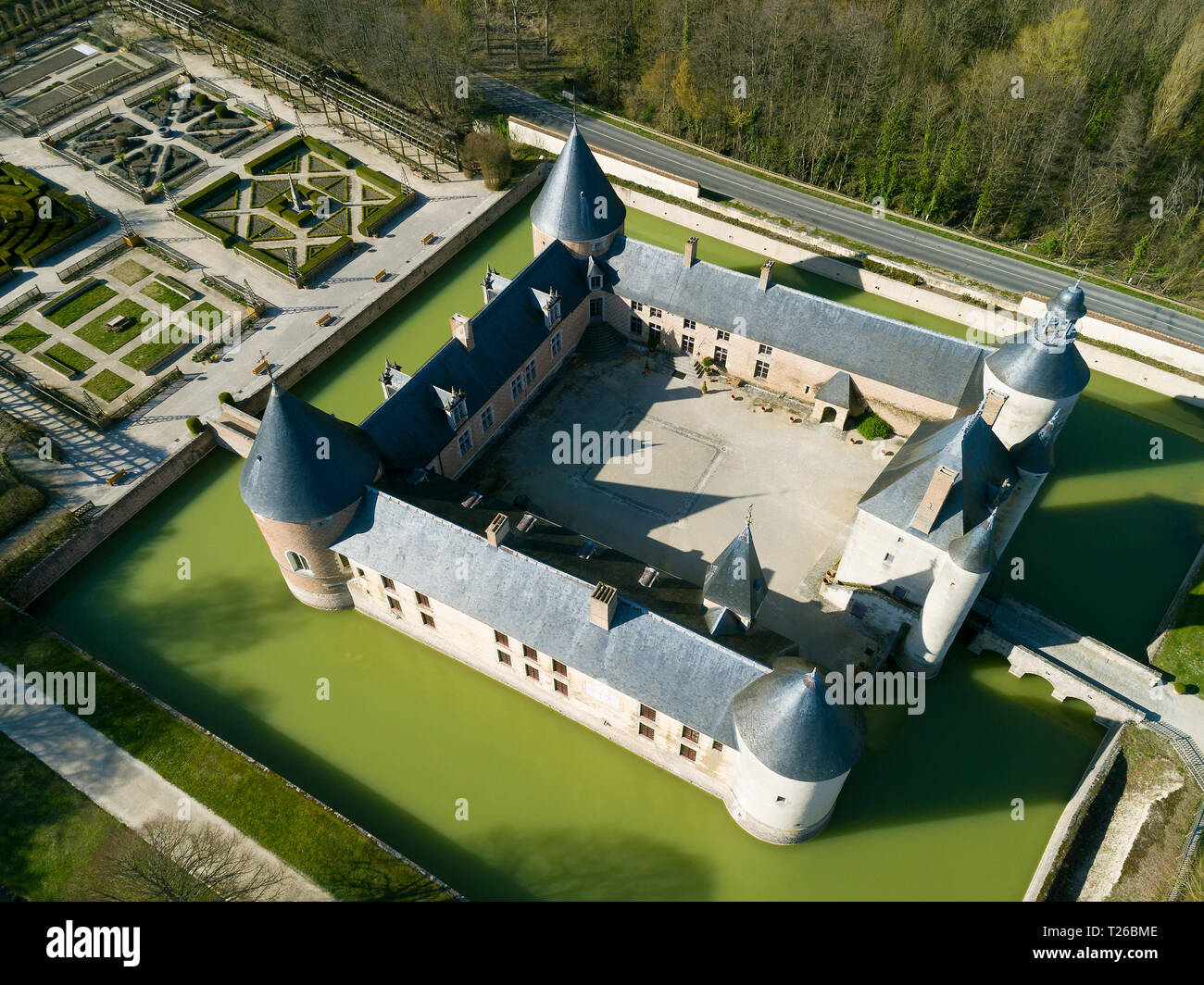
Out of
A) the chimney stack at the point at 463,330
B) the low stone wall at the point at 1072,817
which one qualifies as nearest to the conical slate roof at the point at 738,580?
the low stone wall at the point at 1072,817

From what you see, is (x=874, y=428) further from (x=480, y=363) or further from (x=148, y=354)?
(x=148, y=354)

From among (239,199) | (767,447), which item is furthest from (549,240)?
(239,199)

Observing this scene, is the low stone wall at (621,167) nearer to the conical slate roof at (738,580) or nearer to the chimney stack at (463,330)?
the chimney stack at (463,330)

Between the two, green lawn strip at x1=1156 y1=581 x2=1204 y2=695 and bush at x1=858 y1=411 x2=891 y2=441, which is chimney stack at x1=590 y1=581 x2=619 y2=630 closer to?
bush at x1=858 y1=411 x2=891 y2=441

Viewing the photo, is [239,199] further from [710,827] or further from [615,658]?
[710,827]

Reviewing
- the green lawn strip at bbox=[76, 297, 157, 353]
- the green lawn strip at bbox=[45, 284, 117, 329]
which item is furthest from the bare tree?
the green lawn strip at bbox=[45, 284, 117, 329]
